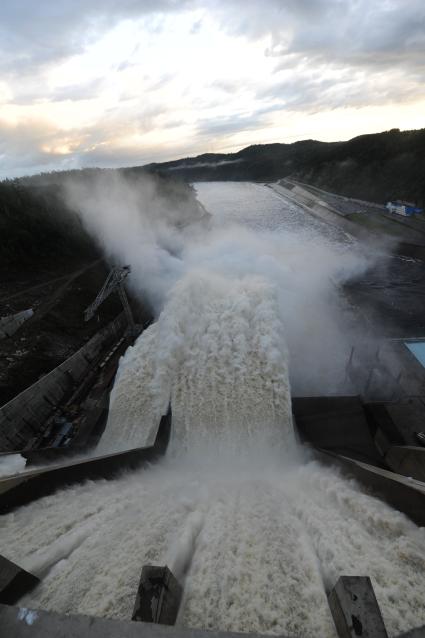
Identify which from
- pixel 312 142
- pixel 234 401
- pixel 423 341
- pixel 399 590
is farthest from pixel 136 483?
pixel 312 142

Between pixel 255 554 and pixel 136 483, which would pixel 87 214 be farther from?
pixel 255 554

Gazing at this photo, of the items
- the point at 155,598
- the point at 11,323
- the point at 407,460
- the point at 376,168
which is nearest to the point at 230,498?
the point at 155,598

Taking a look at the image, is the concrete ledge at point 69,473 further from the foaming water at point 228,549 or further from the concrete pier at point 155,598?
the concrete pier at point 155,598

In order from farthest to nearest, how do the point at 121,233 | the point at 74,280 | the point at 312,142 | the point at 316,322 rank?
the point at 312,142 → the point at 121,233 → the point at 74,280 → the point at 316,322

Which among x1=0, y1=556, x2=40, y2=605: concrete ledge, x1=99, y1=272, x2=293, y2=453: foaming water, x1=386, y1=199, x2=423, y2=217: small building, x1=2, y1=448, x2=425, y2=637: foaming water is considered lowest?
x1=386, y1=199, x2=423, y2=217: small building

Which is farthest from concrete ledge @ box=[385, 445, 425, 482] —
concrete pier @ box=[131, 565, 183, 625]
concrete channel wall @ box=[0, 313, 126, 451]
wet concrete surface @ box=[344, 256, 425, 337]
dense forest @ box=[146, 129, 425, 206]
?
dense forest @ box=[146, 129, 425, 206]

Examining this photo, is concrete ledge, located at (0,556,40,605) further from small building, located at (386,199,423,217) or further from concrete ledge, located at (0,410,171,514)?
small building, located at (386,199,423,217)
